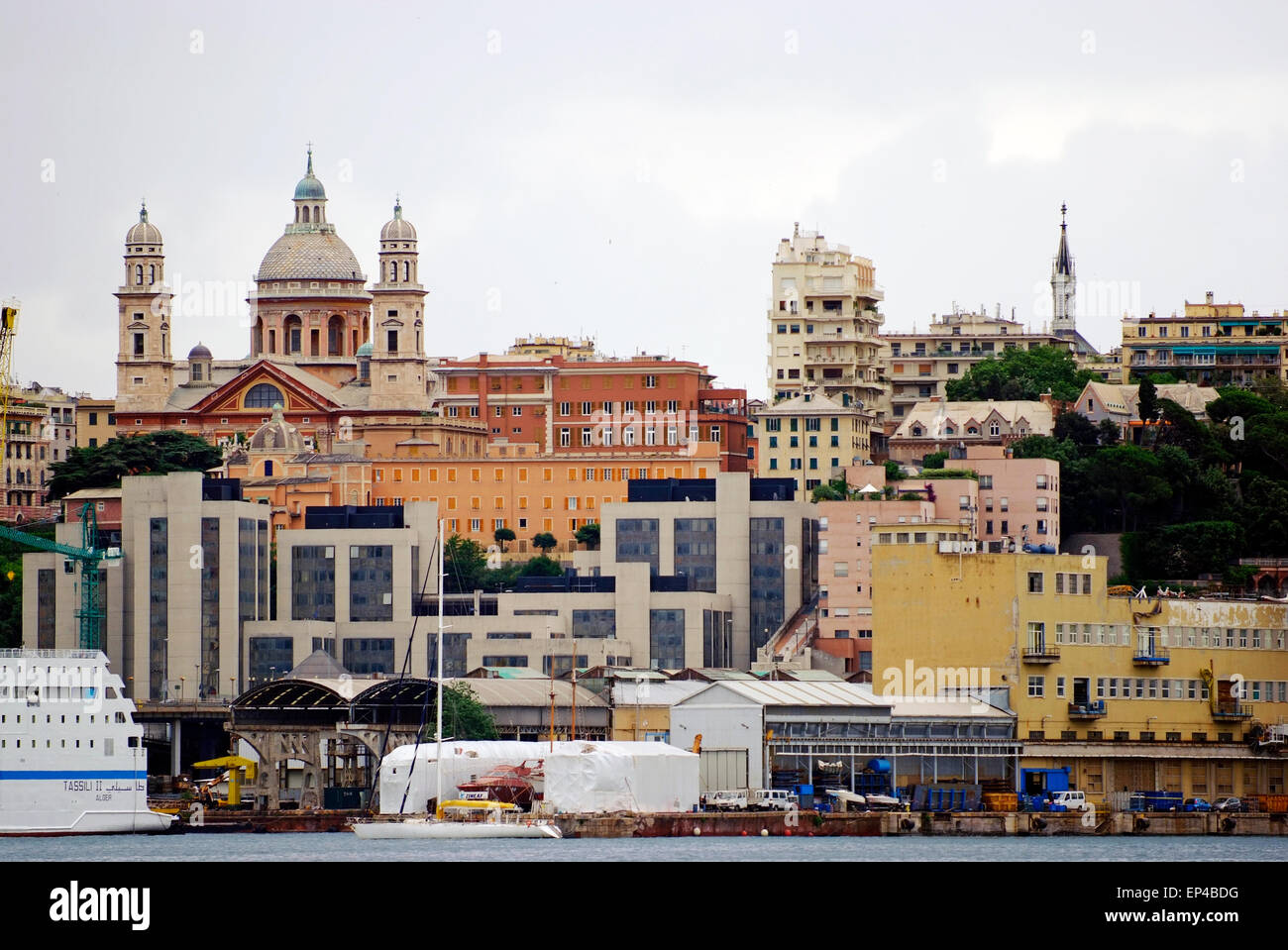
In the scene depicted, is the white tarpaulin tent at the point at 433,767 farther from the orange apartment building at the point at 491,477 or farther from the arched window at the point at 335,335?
the arched window at the point at 335,335

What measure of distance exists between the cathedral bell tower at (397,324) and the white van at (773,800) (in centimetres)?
9155

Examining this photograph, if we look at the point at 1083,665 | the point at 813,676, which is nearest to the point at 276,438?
the point at 813,676

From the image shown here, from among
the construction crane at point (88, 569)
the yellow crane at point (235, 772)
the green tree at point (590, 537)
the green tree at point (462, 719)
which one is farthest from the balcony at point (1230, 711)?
the green tree at point (590, 537)

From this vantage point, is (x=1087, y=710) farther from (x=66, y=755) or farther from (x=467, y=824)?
(x=66, y=755)

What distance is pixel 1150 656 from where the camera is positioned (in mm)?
89562

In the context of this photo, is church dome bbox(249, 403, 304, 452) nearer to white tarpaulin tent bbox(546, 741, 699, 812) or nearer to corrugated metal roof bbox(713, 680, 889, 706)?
corrugated metal roof bbox(713, 680, 889, 706)

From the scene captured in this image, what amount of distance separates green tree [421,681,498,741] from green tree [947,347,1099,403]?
2636 inches

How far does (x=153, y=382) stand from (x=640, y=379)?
3527cm

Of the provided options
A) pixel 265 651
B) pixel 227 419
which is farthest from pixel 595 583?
pixel 227 419

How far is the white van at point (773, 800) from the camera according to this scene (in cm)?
8412

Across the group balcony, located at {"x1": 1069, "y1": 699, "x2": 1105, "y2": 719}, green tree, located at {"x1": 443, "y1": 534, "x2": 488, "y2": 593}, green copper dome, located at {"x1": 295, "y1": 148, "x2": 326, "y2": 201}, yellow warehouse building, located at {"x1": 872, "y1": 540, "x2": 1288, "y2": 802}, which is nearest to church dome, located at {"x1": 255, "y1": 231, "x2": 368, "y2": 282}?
green copper dome, located at {"x1": 295, "y1": 148, "x2": 326, "y2": 201}

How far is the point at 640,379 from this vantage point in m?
172

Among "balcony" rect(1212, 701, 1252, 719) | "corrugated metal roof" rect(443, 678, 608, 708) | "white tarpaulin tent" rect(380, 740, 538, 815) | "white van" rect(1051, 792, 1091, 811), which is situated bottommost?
"white van" rect(1051, 792, 1091, 811)

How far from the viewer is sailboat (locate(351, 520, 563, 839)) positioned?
8088 centimetres
